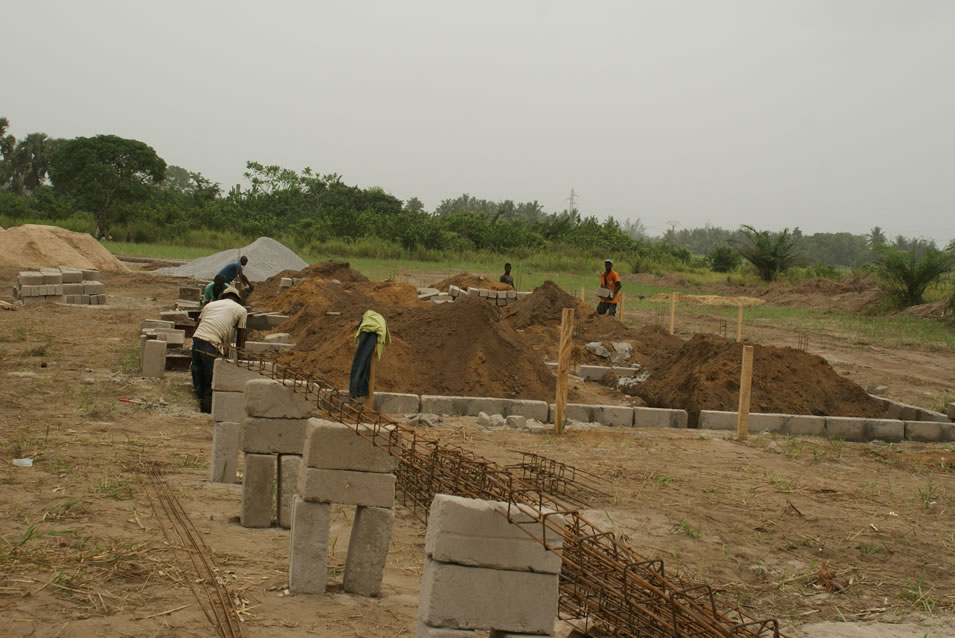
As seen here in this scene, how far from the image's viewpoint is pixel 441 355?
440 inches

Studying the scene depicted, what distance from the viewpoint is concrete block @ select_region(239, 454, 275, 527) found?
5.44m

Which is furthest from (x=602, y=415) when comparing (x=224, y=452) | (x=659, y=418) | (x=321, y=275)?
(x=321, y=275)

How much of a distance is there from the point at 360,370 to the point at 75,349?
518 centimetres

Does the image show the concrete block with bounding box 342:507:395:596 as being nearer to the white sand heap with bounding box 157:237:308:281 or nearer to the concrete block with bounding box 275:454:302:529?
the concrete block with bounding box 275:454:302:529

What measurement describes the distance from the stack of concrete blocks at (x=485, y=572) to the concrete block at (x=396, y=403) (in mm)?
6213

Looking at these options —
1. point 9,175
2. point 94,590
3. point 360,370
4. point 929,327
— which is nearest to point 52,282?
point 360,370

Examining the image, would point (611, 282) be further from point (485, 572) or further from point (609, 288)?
point (485, 572)

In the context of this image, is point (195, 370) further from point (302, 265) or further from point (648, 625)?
point (302, 265)

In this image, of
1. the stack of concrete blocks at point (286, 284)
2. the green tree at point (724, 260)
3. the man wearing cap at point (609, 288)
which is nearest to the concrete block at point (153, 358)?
the stack of concrete blocks at point (286, 284)

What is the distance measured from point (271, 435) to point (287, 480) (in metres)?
0.34

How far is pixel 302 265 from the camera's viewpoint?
1002 inches

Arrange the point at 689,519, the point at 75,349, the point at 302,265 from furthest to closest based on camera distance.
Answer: the point at 302,265 → the point at 75,349 → the point at 689,519

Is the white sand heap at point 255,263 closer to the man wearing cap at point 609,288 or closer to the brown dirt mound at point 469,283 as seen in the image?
the brown dirt mound at point 469,283

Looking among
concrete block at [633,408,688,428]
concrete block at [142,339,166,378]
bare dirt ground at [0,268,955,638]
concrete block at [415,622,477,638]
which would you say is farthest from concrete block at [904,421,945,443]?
concrete block at [142,339,166,378]
